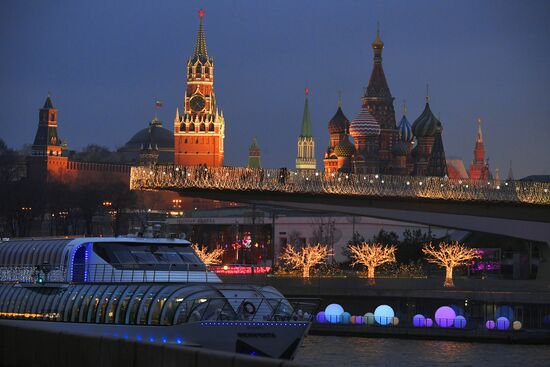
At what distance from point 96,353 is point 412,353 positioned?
3252 cm

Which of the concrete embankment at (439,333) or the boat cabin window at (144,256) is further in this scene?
the concrete embankment at (439,333)

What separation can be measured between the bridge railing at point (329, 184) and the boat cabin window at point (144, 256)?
49.0 m

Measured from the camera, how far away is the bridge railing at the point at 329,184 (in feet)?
335

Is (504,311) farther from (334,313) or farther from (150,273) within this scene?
(150,273)

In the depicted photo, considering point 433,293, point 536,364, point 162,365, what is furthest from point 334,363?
point 162,365

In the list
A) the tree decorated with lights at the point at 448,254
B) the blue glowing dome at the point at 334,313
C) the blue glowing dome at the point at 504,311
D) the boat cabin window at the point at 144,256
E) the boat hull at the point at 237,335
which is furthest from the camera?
the tree decorated with lights at the point at 448,254

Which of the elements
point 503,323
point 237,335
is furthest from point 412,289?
point 237,335

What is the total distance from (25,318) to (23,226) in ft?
459

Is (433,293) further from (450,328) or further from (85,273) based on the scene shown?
(85,273)

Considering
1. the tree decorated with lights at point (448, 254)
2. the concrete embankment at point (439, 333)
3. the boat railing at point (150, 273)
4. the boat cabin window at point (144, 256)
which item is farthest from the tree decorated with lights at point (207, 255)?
the boat railing at point (150, 273)

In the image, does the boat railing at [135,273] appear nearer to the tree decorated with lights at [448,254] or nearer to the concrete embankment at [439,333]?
the concrete embankment at [439,333]

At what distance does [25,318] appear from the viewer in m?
50.8

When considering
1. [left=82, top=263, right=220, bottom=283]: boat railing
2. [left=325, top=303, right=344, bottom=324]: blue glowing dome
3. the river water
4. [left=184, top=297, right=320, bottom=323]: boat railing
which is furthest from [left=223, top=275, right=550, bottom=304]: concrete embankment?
[left=184, top=297, right=320, bottom=323]: boat railing

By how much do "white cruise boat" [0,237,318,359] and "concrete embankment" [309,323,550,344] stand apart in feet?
85.3
